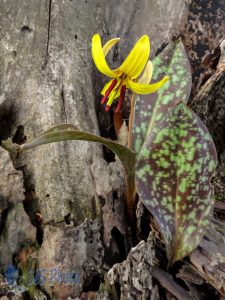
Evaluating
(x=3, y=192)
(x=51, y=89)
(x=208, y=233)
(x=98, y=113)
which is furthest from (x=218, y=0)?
(x=3, y=192)

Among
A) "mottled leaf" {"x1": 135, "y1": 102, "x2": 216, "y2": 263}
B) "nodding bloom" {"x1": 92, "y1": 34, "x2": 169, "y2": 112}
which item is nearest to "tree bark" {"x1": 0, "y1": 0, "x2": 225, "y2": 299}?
"mottled leaf" {"x1": 135, "y1": 102, "x2": 216, "y2": 263}

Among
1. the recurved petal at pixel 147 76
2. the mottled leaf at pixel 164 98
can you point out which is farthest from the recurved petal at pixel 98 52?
the mottled leaf at pixel 164 98

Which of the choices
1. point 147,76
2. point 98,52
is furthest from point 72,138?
point 147,76

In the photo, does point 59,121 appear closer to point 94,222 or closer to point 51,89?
point 51,89

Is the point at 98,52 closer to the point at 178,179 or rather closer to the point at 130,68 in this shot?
the point at 130,68

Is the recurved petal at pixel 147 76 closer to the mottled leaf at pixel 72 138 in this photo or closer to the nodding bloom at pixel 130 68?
the nodding bloom at pixel 130 68

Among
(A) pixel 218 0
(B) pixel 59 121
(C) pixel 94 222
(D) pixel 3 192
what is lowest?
(C) pixel 94 222
